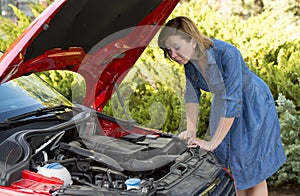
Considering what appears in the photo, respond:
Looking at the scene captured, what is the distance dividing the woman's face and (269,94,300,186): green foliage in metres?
2.21

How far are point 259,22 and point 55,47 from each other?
169 inches

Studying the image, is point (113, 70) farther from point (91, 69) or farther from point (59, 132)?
point (59, 132)

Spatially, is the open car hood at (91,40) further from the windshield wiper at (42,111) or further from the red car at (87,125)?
the windshield wiper at (42,111)

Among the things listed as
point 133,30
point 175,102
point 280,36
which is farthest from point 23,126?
point 280,36

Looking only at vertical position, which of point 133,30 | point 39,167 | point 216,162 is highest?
point 133,30

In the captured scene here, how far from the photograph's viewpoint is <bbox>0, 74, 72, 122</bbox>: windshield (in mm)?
3075

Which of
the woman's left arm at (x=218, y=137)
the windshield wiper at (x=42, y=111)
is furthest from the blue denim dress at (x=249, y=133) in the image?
the windshield wiper at (x=42, y=111)

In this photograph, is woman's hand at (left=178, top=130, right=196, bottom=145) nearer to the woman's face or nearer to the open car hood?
the woman's face

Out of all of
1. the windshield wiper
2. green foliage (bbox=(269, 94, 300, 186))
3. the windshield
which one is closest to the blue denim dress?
the windshield wiper

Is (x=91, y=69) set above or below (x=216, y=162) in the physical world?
above

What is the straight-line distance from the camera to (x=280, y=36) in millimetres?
6145

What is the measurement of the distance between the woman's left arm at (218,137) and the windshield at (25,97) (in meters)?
1.11

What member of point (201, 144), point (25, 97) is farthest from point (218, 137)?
point (25, 97)

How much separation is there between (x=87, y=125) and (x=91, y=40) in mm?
628
